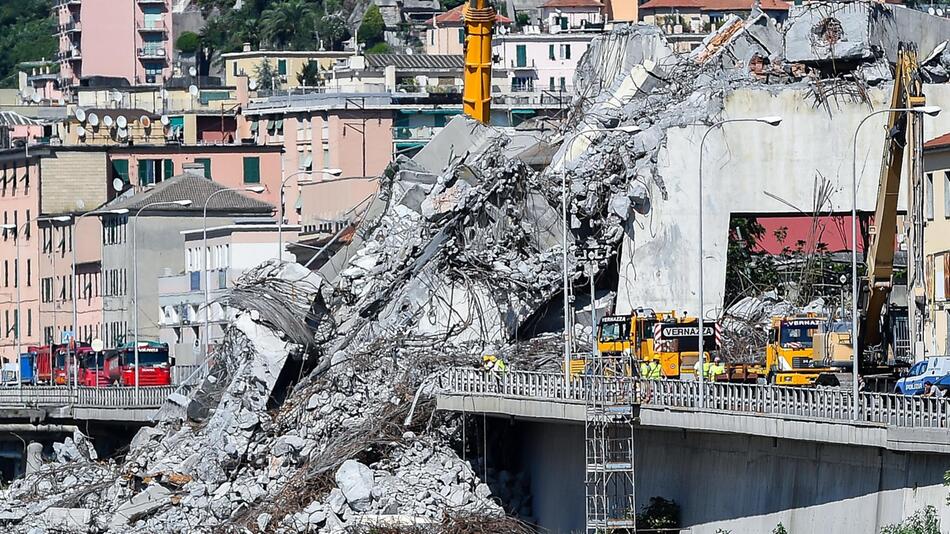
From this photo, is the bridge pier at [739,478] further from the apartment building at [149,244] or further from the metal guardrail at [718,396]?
the apartment building at [149,244]

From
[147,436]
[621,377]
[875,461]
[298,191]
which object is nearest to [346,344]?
[147,436]

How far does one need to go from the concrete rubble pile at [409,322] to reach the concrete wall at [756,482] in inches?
88.4

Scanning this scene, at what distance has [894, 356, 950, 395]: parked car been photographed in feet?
179

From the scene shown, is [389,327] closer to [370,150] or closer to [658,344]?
[658,344]

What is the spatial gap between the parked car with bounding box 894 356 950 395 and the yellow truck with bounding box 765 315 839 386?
507cm

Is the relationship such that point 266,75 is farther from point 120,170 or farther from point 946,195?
point 946,195

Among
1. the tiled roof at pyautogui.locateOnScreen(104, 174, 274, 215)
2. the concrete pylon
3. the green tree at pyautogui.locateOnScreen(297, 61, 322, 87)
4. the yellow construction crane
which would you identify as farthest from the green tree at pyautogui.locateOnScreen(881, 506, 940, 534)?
the green tree at pyautogui.locateOnScreen(297, 61, 322, 87)

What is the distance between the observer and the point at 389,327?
7369 cm

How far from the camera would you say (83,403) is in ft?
303

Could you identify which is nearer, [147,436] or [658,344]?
[658,344]

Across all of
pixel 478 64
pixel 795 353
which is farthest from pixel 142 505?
pixel 478 64

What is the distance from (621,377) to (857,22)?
963 inches

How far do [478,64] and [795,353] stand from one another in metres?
32.7

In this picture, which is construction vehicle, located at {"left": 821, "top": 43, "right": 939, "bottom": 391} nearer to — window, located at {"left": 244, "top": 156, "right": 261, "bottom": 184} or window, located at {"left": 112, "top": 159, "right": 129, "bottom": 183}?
window, located at {"left": 112, "top": 159, "right": 129, "bottom": 183}
